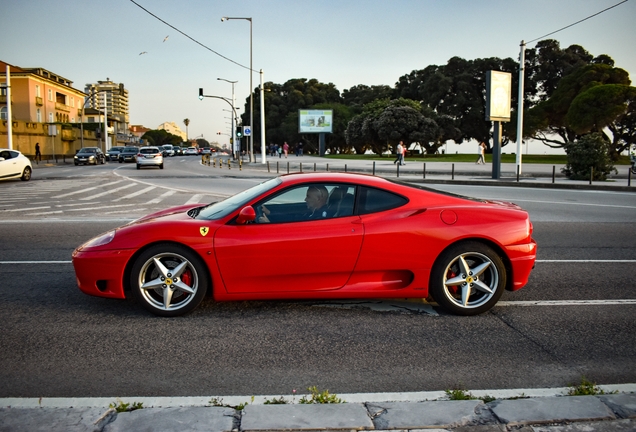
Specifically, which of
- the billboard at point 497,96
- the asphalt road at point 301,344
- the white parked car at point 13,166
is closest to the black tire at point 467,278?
the asphalt road at point 301,344

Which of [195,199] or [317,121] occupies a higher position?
[317,121]

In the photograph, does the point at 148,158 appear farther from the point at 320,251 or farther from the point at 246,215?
the point at 320,251

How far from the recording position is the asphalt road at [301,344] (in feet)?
12.1

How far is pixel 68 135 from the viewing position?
8006cm

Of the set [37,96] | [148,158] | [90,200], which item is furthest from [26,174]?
[37,96]

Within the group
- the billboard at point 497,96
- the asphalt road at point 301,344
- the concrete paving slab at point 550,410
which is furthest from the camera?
the billboard at point 497,96

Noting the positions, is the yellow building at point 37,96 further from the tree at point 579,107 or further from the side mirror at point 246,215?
the side mirror at point 246,215

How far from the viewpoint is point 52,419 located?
3.03 m

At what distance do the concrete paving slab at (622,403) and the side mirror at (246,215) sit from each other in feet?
9.65

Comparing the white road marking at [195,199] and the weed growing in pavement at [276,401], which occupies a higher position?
the white road marking at [195,199]

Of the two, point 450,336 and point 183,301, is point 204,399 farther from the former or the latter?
point 450,336

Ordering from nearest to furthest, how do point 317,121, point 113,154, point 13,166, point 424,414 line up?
point 424,414 → point 13,166 → point 113,154 → point 317,121

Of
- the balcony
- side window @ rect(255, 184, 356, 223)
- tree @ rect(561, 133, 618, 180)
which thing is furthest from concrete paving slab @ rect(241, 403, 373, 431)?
the balcony

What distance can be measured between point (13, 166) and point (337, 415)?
25792mm
